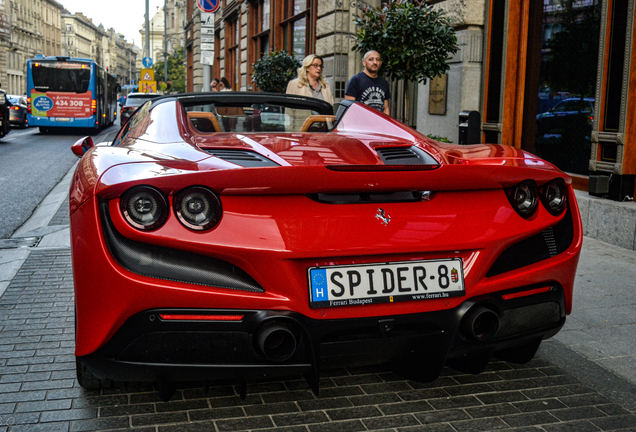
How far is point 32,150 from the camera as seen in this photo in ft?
60.0

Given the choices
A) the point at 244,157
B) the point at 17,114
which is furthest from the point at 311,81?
the point at 17,114

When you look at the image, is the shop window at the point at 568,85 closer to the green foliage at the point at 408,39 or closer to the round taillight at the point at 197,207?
the green foliage at the point at 408,39

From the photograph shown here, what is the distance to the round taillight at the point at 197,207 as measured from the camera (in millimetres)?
2385

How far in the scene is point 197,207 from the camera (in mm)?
2396

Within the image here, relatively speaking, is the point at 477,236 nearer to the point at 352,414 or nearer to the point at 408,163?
the point at 408,163

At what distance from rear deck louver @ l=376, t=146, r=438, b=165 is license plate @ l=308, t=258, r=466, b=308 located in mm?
395

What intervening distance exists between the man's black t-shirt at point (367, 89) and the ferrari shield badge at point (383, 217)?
547 centimetres

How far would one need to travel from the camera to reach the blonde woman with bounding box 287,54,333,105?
822 cm

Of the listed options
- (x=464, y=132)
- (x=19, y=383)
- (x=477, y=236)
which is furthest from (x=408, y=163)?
(x=464, y=132)

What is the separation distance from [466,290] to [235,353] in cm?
86

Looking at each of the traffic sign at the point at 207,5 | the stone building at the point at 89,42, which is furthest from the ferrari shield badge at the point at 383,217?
the stone building at the point at 89,42

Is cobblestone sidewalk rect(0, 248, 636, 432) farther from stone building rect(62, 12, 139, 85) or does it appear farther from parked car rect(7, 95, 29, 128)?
stone building rect(62, 12, 139, 85)

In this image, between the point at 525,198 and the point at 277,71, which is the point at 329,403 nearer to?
the point at 525,198

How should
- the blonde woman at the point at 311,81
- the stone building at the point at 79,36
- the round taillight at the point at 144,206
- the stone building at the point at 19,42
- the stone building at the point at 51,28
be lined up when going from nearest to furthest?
1. the round taillight at the point at 144,206
2. the blonde woman at the point at 311,81
3. the stone building at the point at 19,42
4. the stone building at the point at 51,28
5. the stone building at the point at 79,36
